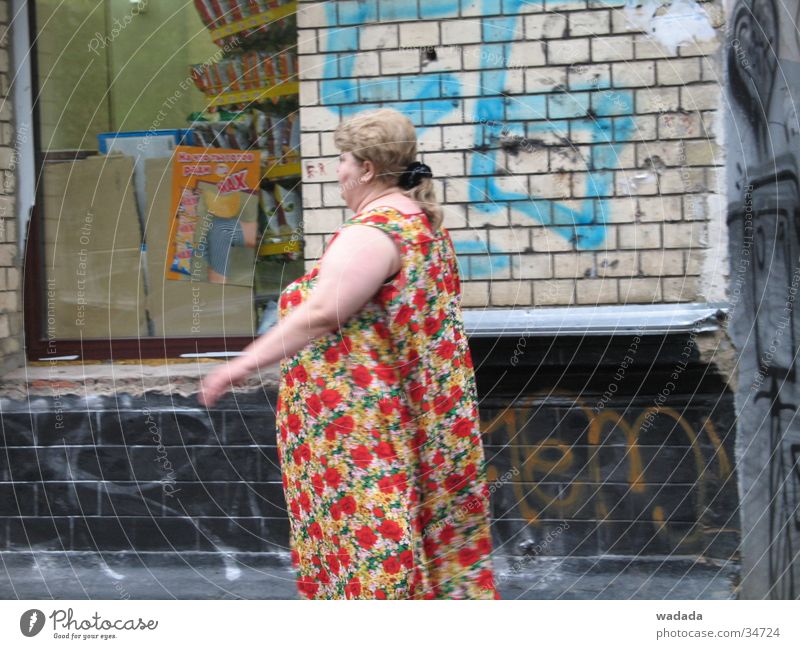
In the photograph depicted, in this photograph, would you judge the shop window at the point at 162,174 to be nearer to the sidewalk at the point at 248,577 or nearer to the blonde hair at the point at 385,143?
the sidewalk at the point at 248,577

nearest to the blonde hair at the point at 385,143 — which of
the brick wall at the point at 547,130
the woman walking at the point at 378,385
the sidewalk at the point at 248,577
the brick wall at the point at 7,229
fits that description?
Result: the woman walking at the point at 378,385

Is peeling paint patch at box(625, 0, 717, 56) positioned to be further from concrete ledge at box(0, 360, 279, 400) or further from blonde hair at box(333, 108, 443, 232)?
concrete ledge at box(0, 360, 279, 400)

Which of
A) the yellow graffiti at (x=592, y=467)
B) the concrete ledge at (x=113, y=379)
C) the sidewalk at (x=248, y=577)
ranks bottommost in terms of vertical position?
the sidewalk at (x=248, y=577)

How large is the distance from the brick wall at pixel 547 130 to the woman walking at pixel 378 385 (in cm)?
145

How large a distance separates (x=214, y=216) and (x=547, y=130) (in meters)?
1.42

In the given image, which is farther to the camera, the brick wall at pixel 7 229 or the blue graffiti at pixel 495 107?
the brick wall at pixel 7 229

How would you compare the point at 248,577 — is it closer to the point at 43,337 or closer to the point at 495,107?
the point at 43,337

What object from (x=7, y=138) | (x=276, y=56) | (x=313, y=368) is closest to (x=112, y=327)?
(x=7, y=138)

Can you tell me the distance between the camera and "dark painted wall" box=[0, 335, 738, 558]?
3.87m

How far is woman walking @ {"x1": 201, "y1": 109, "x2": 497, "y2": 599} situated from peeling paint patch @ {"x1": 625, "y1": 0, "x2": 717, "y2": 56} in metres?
1.72

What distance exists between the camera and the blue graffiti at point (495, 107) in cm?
383

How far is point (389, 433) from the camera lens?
2383 millimetres

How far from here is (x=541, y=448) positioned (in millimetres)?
3996

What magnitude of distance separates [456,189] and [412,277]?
1.63 m
